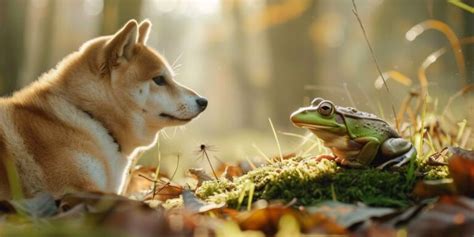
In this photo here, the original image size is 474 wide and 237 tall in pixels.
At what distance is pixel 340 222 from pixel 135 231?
77 centimetres

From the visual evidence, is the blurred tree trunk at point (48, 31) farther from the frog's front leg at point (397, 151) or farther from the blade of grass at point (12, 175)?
the frog's front leg at point (397, 151)

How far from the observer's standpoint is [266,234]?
2396 millimetres

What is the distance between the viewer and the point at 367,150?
10.7 ft

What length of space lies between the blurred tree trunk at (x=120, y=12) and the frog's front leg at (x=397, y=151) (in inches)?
336

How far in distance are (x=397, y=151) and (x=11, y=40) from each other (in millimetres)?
9340

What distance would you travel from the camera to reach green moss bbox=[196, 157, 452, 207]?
297 centimetres

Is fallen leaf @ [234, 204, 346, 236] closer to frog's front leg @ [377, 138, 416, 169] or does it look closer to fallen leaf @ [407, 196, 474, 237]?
fallen leaf @ [407, 196, 474, 237]

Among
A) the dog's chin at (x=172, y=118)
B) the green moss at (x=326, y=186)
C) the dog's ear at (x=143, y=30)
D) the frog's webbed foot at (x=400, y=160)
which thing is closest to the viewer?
the green moss at (x=326, y=186)

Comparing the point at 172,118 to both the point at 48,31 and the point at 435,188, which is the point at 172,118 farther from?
the point at 48,31

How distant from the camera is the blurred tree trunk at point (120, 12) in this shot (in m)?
11.3

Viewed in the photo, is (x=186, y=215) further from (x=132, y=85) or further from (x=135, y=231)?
(x=132, y=85)

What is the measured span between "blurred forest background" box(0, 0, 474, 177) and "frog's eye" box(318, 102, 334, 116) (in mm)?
1031

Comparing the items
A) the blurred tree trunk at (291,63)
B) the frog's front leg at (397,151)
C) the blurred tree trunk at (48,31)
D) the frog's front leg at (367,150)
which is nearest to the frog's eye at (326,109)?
the frog's front leg at (367,150)

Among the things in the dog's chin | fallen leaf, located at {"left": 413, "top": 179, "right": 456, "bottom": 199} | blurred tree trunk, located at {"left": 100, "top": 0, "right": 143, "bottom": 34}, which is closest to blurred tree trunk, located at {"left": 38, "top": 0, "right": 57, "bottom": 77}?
blurred tree trunk, located at {"left": 100, "top": 0, "right": 143, "bottom": 34}
